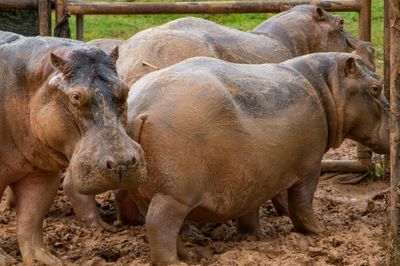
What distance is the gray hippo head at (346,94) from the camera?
21.7ft

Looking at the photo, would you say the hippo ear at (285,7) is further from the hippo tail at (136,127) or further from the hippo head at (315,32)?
the hippo tail at (136,127)

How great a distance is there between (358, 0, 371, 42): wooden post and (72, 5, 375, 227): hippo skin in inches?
7.6

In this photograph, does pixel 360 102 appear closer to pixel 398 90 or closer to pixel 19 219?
pixel 398 90

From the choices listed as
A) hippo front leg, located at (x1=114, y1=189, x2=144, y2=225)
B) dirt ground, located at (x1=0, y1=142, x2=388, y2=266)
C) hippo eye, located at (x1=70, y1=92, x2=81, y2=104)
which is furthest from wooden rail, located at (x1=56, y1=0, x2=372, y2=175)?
hippo eye, located at (x1=70, y1=92, x2=81, y2=104)

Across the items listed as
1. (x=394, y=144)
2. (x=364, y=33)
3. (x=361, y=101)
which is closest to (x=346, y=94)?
(x=361, y=101)

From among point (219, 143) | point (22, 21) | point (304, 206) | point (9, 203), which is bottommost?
point (9, 203)

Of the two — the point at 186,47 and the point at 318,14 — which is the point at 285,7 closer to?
the point at 318,14

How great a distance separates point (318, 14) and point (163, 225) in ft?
10.2

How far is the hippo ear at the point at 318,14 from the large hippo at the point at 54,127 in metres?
3.01

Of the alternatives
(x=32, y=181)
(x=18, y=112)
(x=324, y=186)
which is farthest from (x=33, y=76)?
(x=324, y=186)

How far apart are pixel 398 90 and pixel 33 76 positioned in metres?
1.71

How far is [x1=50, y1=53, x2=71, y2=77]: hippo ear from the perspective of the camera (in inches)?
206

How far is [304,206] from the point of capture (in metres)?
6.50

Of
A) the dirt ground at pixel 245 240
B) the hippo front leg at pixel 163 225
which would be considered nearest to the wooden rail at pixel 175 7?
the dirt ground at pixel 245 240
